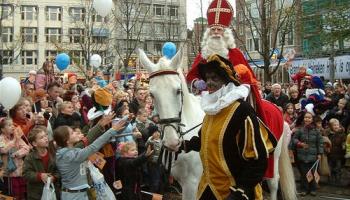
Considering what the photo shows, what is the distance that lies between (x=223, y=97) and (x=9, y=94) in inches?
231

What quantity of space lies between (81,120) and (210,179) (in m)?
5.34

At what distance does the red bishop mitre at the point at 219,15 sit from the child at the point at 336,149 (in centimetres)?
634

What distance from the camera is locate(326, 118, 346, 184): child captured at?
12.6 m

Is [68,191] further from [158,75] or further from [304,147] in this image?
[304,147]

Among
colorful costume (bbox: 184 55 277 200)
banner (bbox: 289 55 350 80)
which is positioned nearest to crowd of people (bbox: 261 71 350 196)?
colorful costume (bbox: 184 55 277 200)

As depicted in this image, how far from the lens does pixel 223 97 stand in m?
4.56

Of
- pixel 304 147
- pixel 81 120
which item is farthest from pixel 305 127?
pixel 81 120

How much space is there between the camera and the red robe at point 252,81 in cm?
682

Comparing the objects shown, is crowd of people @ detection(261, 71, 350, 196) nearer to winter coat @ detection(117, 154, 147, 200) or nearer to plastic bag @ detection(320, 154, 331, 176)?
plastic bag @ detection(320, 154, 331, 176)

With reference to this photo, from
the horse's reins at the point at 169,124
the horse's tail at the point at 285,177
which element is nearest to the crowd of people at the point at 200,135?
the horse's reins at the point at 169,124

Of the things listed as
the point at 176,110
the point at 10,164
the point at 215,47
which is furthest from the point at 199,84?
the point at 10,164

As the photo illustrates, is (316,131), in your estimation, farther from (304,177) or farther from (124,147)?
(124,147)

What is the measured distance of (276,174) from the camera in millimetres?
7969

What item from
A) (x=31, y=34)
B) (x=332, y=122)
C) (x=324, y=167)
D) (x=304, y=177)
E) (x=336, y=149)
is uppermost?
(x=31, y=34)
